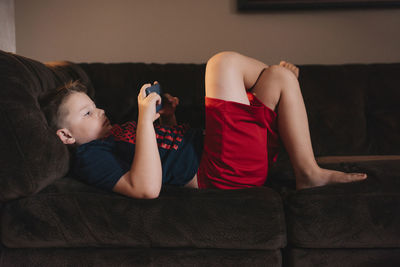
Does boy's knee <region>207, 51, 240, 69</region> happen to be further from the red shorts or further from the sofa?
the sofa

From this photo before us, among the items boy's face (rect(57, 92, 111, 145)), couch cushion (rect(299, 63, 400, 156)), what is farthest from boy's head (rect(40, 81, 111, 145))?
couch cushion (rect(299, 63, 400, 156))

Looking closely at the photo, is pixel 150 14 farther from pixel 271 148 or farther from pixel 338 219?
pixel 338 219

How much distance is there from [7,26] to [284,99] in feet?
5.31

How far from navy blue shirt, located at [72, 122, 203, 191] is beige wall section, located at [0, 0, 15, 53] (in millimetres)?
1125

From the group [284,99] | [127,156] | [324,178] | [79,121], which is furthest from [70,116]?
[324,178]

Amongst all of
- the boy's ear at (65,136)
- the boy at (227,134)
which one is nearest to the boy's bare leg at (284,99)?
the boy at (227,134)

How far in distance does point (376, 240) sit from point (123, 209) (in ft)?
2.22

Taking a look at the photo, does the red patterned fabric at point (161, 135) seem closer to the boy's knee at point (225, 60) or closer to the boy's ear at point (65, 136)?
the boy's ear at point (65, 136)

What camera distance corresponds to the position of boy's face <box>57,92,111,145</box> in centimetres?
108

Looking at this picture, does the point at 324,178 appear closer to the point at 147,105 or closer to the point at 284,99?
the point at 284,99

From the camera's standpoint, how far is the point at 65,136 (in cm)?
107

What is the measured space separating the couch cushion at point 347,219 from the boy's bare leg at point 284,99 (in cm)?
13

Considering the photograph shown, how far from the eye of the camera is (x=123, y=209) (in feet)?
2.89

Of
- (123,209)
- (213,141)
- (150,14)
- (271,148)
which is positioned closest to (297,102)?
(271,148)
